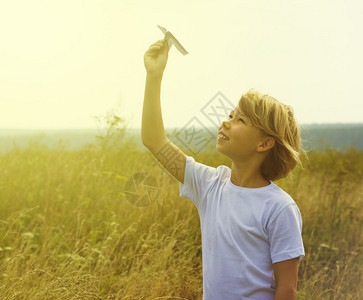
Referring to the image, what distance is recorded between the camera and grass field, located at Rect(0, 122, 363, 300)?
2.37m

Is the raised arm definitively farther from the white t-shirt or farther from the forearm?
the white t-shirt

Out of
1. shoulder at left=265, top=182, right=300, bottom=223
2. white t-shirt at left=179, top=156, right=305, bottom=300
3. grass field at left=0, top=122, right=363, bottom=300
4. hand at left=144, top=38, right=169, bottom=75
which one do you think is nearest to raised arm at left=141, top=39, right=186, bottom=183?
hand at left=144, top=38, right=169, bottom=75

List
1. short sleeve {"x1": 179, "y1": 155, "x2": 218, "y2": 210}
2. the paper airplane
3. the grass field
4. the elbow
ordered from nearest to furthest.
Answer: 1. the elbow
2. the paper airplane
3. short sleeve {"x1": 179, "y1": 155, "x2": 218, "y2": 210}
4. the grass field

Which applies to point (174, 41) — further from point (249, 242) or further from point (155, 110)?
point (249, 242)

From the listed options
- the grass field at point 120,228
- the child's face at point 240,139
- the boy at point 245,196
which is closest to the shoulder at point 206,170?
the boy at point 245,196

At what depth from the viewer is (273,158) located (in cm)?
148

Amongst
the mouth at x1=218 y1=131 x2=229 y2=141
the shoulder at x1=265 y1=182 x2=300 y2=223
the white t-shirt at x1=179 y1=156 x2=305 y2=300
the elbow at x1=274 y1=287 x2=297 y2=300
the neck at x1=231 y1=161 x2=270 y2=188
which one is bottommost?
the elbow at x1=274 y1=287 x2=297 y2=300

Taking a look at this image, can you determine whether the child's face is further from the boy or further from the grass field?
the grass field

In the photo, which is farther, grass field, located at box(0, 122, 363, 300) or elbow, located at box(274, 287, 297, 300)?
grass field, located at box(0, 122, 363, 300)

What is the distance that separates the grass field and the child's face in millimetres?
1079

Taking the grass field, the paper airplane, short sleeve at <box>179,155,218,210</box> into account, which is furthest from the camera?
the grass field

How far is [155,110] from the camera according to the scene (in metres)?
1.42

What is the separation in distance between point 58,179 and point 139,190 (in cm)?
89

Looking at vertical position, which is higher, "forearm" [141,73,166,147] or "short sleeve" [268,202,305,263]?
"forearm" [141,73,166,147]
